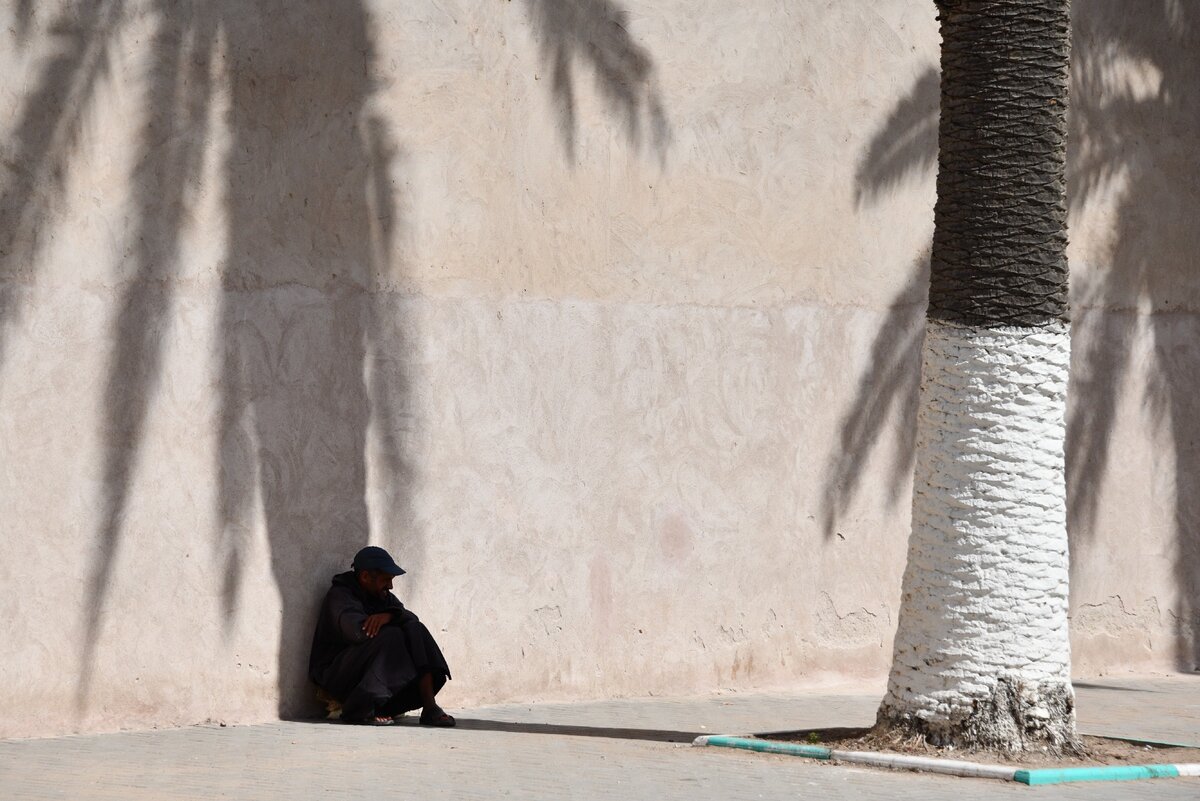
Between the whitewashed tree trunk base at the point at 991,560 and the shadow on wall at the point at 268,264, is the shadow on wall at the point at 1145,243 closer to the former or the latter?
the whitewashed tree trunk base at the point at 991,560

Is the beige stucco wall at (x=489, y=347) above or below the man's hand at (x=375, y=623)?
above

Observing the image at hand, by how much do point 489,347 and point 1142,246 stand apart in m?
4.90

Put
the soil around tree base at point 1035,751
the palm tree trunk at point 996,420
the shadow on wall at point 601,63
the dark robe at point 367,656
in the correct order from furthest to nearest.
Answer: the shadow on wall at point 601,63
the dark robe at point 367,656
the palm tree trunk at point 996,420
the soil around tree base at point 1035,751

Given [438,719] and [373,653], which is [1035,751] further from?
[373,653]

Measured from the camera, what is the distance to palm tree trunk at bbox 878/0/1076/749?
714 centimetres

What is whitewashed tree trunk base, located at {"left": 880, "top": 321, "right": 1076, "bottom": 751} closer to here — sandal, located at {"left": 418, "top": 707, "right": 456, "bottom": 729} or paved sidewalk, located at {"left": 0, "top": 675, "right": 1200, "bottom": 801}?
paved sidewalk, located at {"left": 0, "top": 675, "right": 1200, "bottom": 801}

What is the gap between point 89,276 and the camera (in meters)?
8.15

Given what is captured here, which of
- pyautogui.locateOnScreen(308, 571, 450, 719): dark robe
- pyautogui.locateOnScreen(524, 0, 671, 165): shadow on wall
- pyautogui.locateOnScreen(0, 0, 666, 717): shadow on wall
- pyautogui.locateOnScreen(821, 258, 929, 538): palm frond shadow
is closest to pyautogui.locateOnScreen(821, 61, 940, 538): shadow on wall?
pyautogui.locateOnScreen(821, 258, 929, 538): palm frond shadow

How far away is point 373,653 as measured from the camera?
334 inches

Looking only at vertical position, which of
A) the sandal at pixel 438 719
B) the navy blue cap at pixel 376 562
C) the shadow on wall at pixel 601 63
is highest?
the shadow on wall at pixel 601 63

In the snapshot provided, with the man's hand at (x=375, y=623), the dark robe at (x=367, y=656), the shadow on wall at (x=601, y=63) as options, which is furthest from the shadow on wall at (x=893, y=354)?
the man's hand at (x=375, y=623)

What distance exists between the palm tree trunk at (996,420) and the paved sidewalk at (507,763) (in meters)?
0.51

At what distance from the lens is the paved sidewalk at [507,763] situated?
251 inches

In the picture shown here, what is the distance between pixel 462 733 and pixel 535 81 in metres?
3.61
